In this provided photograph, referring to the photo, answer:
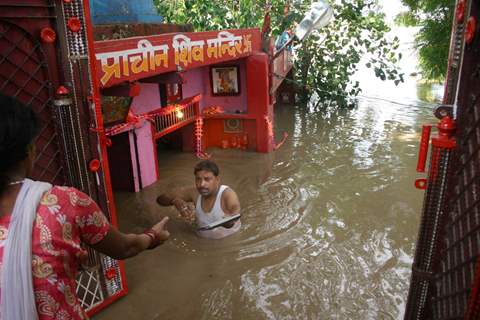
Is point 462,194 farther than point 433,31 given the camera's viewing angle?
No

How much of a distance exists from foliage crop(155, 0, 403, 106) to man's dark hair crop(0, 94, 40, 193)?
832 centimetres

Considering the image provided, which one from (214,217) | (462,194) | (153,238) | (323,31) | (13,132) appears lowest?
(214,217)

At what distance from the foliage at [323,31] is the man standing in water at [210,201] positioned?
549 cm

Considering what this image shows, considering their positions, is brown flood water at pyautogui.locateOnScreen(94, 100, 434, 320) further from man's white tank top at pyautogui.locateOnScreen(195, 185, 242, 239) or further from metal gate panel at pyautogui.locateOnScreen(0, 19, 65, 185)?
metal gate panel at pyautogui.locateOnScreen(0, 19, 65, 185)

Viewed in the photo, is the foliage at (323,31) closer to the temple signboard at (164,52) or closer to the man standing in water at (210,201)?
the temple signboard at (164,52)

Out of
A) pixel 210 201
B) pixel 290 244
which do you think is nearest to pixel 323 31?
pixel 290 244

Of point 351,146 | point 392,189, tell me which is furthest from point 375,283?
point 351,146

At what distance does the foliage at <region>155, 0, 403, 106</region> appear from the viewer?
1016cm

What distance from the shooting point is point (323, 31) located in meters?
12.0

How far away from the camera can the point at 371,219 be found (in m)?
5.85

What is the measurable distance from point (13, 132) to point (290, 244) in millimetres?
4115

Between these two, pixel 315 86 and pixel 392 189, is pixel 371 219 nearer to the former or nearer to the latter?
pixel 392 189

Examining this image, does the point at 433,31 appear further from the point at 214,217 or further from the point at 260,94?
the point at 214,217

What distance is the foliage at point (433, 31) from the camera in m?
9.58
